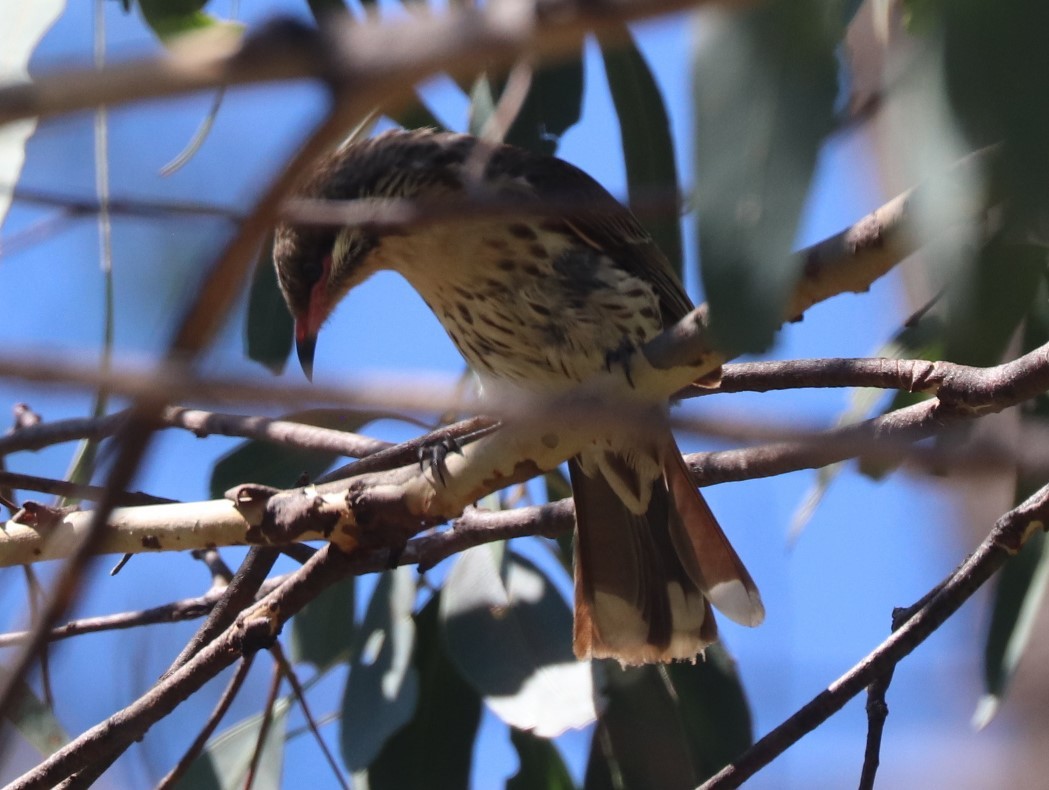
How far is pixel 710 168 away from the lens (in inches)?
37.4

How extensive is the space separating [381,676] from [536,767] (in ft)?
1.21

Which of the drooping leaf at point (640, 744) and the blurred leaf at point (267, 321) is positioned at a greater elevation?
the blurred leaf at point (267, 321)

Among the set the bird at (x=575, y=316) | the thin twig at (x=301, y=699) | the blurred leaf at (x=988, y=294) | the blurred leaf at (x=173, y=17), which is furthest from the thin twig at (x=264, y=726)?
the blurred leaf at (x=988, y=294)

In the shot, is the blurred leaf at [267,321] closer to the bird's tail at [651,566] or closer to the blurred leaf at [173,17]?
the blurred leaf at [173,17]

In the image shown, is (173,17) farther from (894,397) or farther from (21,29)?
(894,397)

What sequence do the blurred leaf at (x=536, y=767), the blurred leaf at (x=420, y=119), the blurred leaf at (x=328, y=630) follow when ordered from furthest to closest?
the blurred leaf at (x=420, y=119) → the blurred leaf at (x=328, y=630) → the blurred leaf at (x=536, y=767)

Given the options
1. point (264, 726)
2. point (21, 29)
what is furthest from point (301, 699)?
point (21, 29)

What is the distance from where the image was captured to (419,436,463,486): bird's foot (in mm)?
1640

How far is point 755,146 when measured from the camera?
952 millimetres

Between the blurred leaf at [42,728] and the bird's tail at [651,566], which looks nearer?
the blurred leaf at [42,728]

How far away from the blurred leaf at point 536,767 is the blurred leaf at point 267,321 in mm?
965

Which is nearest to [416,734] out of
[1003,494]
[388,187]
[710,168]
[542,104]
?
[388,187]

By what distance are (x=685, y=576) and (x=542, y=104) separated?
1020 mm

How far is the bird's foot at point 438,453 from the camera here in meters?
1.64
